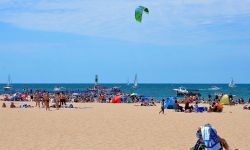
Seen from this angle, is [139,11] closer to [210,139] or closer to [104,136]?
[104,136]

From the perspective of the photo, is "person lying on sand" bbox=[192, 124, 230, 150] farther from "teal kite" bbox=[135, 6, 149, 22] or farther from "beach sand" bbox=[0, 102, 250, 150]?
"teal kite" bbox=[135, 6, 149, 22]

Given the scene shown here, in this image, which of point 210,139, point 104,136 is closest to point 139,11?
point 104,136

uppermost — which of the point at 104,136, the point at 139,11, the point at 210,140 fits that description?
the point at 139,11

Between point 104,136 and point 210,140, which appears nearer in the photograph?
point 210,140

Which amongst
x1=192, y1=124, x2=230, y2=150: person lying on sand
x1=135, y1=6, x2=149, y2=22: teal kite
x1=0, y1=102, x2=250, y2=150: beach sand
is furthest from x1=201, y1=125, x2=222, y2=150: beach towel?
x1=135, y1=6, x2=149, y2=22: teal kite

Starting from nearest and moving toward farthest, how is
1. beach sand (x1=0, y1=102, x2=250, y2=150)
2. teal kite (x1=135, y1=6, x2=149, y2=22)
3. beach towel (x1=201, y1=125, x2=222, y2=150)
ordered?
beach towel (x1=201, y1=125, x2=222, y2=150) < beach sand (x1=0, y1=102, x2=250, y2=150) < teal kite (x1=135, y1=6, x2=149, y2=22)

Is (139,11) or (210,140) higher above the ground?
(139,11)

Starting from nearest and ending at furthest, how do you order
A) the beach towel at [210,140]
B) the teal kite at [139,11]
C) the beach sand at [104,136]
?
the beach towel at [210,140] → the beach sand at [104,136] → the teal kite at [139,11]

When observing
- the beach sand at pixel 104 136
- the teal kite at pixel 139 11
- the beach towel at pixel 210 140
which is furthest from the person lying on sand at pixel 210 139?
the teal kite at pixel 139 11

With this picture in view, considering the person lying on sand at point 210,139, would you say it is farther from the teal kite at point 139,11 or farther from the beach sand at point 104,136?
the teal kite at point 139,11

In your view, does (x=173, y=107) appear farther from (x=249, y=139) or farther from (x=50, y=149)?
(x=50, y=149)

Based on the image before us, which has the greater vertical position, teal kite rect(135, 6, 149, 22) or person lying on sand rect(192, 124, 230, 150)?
teal kite rect(135, 6, 149, 22)

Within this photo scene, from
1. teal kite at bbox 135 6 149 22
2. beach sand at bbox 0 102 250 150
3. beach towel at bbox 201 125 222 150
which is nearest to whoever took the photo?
beach towel at bbox 201 125 222 150

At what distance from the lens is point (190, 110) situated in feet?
90.1
